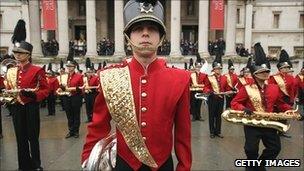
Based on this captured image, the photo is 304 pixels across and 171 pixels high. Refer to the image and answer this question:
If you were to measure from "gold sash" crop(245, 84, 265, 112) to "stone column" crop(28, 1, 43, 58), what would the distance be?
95.7ft

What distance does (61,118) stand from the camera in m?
17.1

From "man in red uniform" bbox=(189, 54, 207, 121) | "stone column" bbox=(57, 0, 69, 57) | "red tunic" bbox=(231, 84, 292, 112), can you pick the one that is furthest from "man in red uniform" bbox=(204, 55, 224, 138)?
"stone column" bbox=(57, 0, 69, 57)

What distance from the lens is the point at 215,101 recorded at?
1273cm

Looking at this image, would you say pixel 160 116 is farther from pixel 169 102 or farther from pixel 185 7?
pixel 185 7

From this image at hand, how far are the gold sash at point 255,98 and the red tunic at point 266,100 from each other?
5 cm

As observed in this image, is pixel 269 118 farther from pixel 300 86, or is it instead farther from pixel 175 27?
pixel 175 27

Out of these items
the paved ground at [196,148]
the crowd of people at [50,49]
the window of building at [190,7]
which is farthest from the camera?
the window of building at [190,7]

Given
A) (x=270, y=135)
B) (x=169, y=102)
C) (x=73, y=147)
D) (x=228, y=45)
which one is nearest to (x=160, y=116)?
(x=169, y=102)

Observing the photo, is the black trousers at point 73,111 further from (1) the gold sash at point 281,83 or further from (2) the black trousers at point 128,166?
(2) the black trousers at point 128,166

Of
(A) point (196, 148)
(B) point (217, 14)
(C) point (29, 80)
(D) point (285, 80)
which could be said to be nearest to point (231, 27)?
(B) point (217, 14)

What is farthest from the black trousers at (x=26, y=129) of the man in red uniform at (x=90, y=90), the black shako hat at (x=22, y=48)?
the man in red uniform at (x=90, y=90)

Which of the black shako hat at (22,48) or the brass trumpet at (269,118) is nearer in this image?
the brass trumpet at (269,118)

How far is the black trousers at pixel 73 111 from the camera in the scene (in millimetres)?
12812

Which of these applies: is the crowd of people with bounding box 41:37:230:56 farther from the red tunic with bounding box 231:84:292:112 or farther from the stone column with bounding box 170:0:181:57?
the red tunic with bounding box 231:84:292:112
